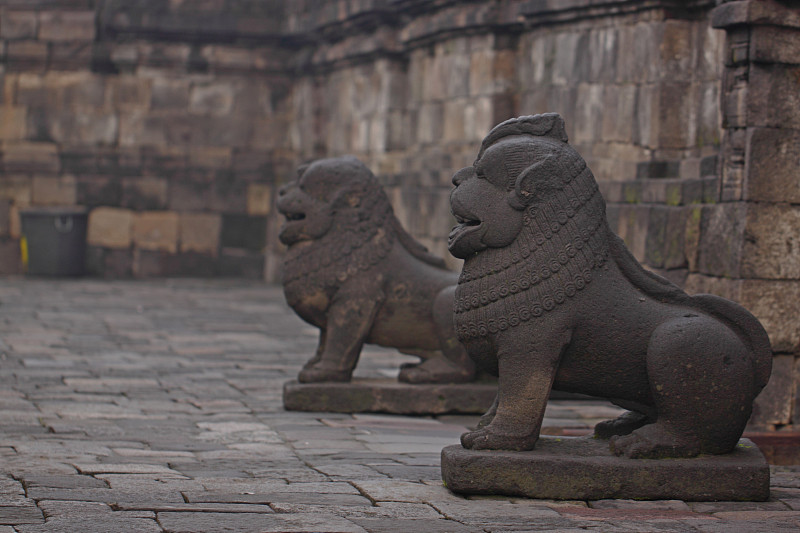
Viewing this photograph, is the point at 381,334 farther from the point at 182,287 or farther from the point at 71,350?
the point at 182,287

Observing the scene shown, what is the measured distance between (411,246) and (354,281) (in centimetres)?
48

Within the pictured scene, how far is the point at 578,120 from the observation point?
9430 millimetres

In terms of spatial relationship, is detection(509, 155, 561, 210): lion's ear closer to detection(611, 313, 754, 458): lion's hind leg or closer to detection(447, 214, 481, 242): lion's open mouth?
detection(447, 214, 481, 242): lion's open mouth

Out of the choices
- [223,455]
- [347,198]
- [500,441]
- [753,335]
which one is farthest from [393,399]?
[753,335]

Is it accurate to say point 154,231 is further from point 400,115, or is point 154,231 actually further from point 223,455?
point 223,455

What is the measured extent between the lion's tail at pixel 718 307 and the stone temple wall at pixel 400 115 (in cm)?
155

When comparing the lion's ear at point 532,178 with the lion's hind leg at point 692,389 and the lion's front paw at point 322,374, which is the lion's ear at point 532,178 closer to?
the lion's hind leg at point 692,389

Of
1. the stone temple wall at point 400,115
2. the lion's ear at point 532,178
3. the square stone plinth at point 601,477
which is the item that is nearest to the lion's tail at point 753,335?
the square stone plinth at point 601,477

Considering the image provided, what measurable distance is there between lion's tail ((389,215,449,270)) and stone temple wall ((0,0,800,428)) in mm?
1447

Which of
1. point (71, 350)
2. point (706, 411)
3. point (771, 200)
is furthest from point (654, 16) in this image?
point (71, 350)

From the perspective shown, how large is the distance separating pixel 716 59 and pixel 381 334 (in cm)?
298

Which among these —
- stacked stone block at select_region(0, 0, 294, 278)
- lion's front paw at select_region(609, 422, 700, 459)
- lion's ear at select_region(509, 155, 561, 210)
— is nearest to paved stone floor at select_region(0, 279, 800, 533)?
lion's front paw at select_region(609, 422, 700, 459)

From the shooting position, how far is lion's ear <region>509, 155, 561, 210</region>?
16.4ft

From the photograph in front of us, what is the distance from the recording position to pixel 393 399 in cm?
717
